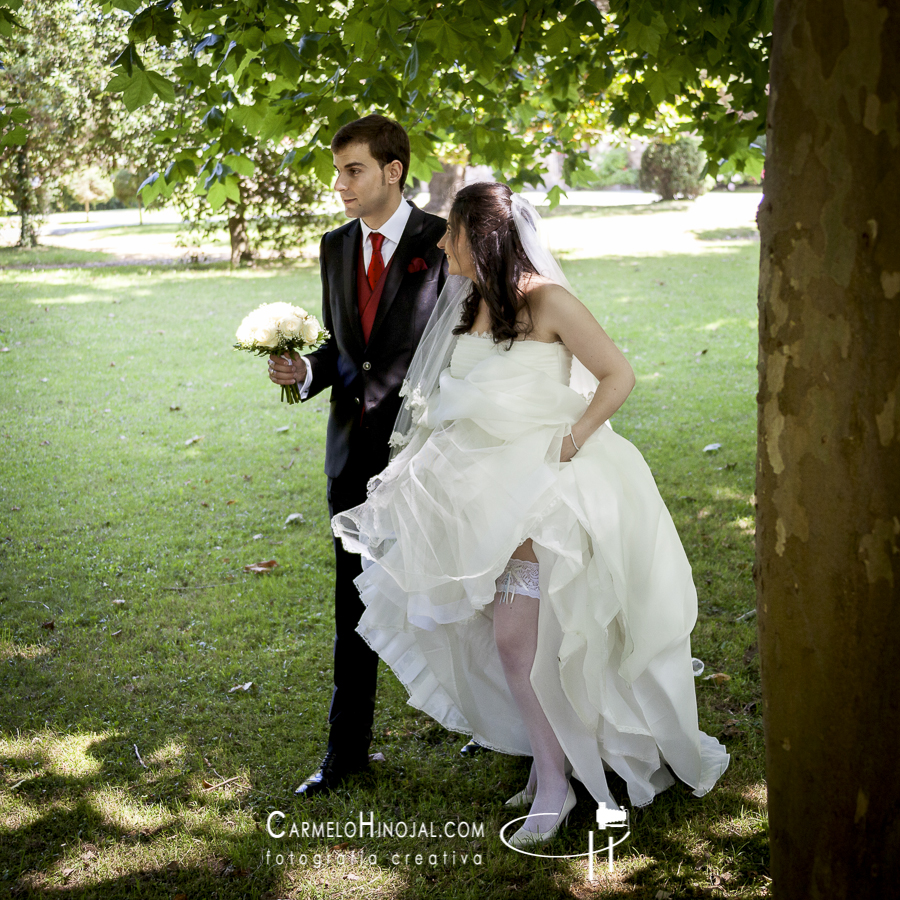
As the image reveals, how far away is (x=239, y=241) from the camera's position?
728 inches

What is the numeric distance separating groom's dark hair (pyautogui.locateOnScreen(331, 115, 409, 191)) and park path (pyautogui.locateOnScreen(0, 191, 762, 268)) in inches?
604

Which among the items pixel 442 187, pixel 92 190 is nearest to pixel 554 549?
pixel 442 187

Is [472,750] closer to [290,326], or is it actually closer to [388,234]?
[290,326]

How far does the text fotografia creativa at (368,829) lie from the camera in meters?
3.33

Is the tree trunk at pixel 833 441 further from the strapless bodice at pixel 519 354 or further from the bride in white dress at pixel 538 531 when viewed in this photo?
the strapless bodice at pixel 519 354

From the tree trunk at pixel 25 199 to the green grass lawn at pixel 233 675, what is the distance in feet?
30.5

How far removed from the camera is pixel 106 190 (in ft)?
112

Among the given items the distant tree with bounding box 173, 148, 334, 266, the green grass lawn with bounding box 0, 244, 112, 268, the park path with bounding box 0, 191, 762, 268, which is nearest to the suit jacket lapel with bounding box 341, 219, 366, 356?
the distant tree with bounding box 173, 148, 334, 266

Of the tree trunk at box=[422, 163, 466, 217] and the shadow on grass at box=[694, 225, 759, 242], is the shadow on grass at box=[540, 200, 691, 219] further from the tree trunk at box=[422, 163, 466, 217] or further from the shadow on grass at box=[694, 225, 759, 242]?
the tree trunk at box=[422, 163, 466, 217]

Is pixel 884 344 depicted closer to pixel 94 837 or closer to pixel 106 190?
pixel 94 837

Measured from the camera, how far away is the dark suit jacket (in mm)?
3551

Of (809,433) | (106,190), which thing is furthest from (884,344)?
(106,190)

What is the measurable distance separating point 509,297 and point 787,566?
5.24 feet

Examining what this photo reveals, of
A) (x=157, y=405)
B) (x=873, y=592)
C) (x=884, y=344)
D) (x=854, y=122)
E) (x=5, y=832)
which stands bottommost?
(x=5, y=832)
